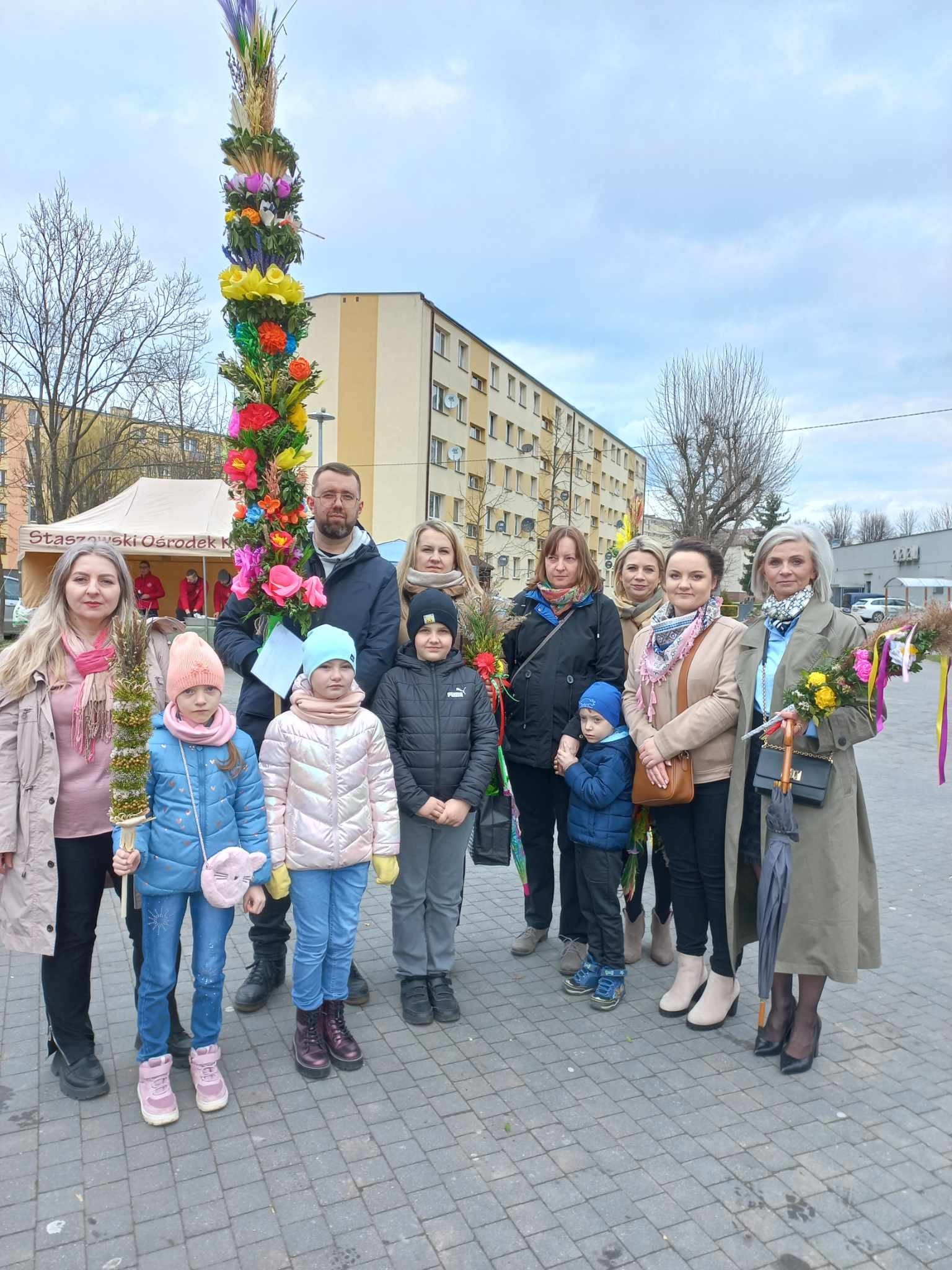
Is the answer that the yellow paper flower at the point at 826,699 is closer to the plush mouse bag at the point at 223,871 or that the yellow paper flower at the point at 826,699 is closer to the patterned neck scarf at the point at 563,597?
the patterned neck scarf at the point at 563,597

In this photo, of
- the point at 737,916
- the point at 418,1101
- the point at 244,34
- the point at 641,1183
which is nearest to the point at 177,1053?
the point at 418,1101

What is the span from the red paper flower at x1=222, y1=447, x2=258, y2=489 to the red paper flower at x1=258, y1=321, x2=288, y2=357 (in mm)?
445

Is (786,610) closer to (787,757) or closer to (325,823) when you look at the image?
(787,757)

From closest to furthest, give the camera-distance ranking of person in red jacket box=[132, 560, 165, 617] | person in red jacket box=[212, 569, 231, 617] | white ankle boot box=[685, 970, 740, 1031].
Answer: white ankle boot box=[685, 970, 740, 1031] → person in red jacket box=[132, 560, 165, 617] → person in red jacket box=[212, 569, 231, 617]

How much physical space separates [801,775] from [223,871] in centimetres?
224

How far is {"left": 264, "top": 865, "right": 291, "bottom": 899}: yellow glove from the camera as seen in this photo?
3.20m

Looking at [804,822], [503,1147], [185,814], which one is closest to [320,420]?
[185,814]

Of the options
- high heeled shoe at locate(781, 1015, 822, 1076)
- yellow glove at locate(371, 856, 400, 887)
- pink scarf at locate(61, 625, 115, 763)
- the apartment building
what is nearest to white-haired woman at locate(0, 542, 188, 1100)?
pink scarf at locate(61, 625, 115, 763)

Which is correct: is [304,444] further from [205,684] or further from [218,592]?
[218,592]

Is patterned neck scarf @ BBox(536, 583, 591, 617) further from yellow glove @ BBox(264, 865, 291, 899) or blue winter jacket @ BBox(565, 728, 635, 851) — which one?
yellow glove @ BBox(264, 865, 291, 899)

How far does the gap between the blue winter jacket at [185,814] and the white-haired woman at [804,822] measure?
2.02m

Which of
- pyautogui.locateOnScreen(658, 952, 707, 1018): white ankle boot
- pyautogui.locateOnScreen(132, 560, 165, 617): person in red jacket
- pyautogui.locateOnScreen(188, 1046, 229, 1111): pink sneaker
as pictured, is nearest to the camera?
pyautogui.locateOnScreen(188, 1046, 229, 1111): pink sneaker

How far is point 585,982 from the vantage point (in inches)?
159

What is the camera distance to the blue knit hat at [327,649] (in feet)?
10.7
